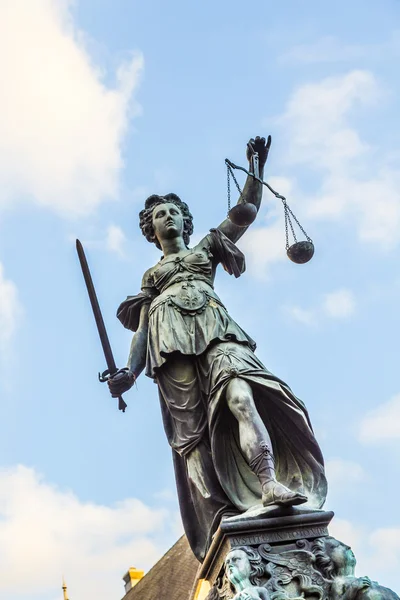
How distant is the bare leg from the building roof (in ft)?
52.1

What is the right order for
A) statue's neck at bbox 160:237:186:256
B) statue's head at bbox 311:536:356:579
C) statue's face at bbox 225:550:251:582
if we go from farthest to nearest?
Answer: statue's neck at bbox 160:237:186:256 → statue's head at bbox 311:536:356:579 → statue's face at bbox 225:550:251:582

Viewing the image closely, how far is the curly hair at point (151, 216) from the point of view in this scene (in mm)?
8781

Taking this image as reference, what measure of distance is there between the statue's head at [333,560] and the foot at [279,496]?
0.31 meters

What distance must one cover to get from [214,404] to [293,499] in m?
1.11

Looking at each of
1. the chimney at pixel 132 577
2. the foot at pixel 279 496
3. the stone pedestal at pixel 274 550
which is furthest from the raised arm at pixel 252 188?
the chimney at pixel 132 577

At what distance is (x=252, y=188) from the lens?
844 centimetres

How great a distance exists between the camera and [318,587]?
618 centimetres

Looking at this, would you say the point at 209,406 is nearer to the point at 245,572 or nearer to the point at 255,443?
the point at 255,443

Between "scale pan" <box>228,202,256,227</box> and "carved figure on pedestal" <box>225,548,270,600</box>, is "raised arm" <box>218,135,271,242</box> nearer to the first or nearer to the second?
"scale pan" <box>228,202,256,227</box>

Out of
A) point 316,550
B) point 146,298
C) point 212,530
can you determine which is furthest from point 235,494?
point 146,298

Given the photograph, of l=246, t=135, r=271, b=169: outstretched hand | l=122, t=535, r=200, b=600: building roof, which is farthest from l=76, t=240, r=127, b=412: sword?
l=122, t=535, r=200, b=600: building roof

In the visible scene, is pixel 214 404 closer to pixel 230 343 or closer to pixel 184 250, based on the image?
pixel 230 343

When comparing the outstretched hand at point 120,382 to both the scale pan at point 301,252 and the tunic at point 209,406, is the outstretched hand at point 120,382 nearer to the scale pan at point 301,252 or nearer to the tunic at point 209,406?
the tunic at point 209,406

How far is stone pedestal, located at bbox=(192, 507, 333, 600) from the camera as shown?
620 centimetres
